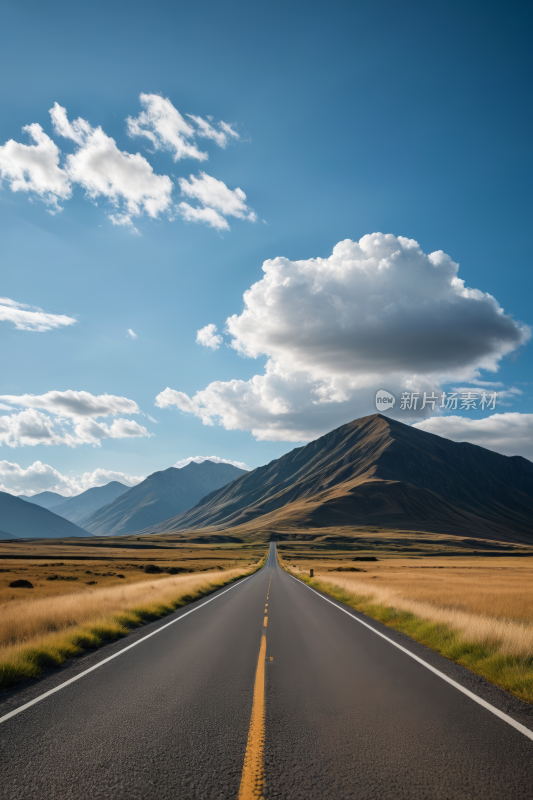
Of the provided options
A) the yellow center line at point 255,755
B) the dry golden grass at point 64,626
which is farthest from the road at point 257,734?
the dry golden grass at point 64,626

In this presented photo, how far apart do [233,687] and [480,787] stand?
Answer: 16.1ft

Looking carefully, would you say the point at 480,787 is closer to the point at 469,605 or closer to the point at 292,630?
the point at 292,630

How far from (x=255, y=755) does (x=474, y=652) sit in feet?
25.1

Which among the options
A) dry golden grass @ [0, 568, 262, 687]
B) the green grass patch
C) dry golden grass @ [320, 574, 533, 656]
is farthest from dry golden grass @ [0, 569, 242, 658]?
dry golden grass @ [320, 574, 533, 656]

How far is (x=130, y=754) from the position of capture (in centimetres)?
553

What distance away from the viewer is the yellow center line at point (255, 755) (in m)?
4.62

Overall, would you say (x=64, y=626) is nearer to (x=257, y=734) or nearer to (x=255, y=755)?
(x=257, y=734)

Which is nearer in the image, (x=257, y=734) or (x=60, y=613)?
(x=257, y=734)

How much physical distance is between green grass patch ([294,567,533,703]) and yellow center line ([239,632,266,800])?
4658 millimetres

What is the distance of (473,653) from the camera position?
10.8m

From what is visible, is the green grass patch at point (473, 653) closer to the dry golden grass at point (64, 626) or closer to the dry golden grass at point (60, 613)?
the dry golden grass at point (64, 626)

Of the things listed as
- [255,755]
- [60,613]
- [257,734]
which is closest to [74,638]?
[60,613]

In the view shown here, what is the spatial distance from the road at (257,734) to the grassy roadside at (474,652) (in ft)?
4.07

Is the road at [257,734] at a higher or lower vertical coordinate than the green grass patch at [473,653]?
higher
